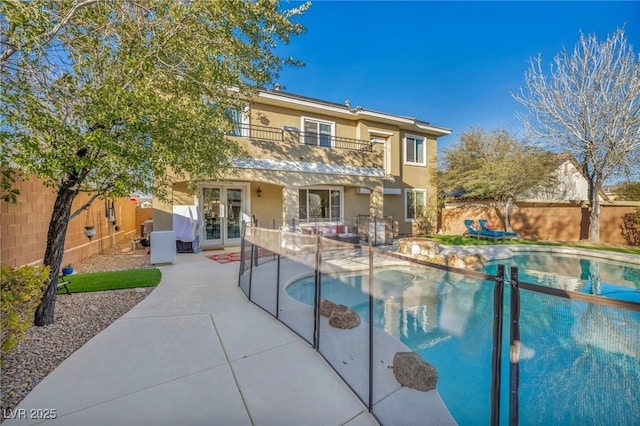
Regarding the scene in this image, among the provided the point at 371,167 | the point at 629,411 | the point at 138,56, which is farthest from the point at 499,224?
the point at 138,56

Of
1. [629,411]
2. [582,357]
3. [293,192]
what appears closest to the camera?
[629,411]

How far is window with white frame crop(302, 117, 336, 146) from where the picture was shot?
14.0 meters

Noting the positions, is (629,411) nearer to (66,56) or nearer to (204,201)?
(66,56)

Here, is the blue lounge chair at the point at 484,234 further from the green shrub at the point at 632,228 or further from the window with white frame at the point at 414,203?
the green shrub at the point at 632,228

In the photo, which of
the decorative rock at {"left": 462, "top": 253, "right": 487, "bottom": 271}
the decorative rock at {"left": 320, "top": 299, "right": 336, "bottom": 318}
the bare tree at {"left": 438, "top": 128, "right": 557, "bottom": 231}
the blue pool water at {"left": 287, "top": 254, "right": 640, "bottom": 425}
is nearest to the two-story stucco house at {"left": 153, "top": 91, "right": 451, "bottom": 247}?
the bare tree at {"left": 438, "top": 128, "right": 557, "bottom": 231}

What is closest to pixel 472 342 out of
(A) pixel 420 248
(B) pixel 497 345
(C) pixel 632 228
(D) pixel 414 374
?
(D) pixel 414 374

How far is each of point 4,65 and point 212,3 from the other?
2791 millimetres

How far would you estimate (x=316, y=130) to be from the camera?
14.4 m

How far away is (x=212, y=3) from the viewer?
4027mm

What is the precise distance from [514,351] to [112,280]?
8.21 meters

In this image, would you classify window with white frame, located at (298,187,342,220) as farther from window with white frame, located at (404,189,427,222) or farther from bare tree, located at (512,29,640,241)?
bare tree, located at (512,29,640,241)

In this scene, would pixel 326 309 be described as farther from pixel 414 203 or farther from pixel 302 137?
pixel 414 203

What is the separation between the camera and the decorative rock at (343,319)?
14.0ft

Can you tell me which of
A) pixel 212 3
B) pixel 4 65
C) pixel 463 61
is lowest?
pixel 4 65
